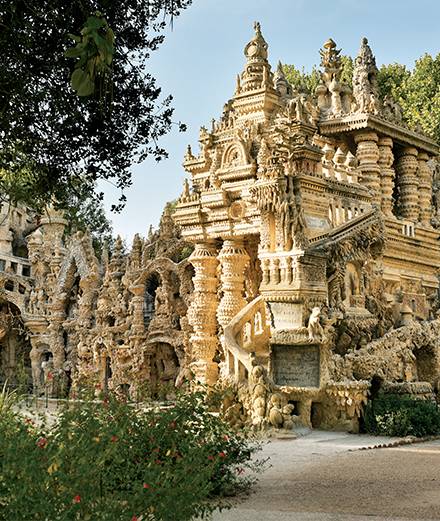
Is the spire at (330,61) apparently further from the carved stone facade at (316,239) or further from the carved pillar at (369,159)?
the carved pillar at (369,159)

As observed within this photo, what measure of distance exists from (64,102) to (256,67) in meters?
8.56

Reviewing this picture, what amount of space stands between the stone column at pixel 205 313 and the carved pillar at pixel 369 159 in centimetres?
420

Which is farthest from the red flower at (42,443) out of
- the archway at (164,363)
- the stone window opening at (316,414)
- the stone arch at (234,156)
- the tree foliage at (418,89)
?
the tree foliage at (418,89)

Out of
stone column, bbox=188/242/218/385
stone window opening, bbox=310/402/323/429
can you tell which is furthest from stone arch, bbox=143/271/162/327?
stone window opening, bbox=310/402/323/429

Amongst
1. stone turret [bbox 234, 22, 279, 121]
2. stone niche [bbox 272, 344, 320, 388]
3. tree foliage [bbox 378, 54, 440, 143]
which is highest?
tree foliage [bbox 378, 54, 440, 143]

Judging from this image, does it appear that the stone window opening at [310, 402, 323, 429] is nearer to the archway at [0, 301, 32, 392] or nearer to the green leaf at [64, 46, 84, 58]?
the green leaf at [64, 46, 84, 58]

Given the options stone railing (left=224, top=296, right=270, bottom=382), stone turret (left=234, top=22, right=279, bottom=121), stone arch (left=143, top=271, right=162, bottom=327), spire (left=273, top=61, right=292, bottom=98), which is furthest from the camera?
stone arch (left=143, top=271, right=162, bottom=327)

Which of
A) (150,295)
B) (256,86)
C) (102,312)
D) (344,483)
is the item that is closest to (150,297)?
(150,295)

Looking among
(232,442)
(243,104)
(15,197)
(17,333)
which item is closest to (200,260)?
(243,104)

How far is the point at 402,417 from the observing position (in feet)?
42.7

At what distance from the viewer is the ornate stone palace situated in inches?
541

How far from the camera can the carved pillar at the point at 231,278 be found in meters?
16.7

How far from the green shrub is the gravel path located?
548 mm

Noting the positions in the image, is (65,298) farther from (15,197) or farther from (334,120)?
(15,197)
